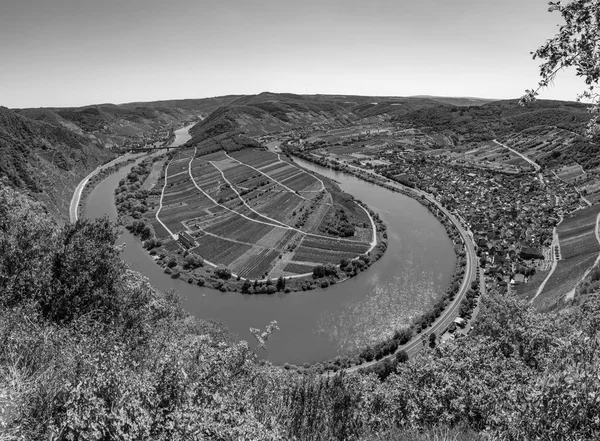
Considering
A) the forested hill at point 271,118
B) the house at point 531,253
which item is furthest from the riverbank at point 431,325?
the forested hill at point 271,118

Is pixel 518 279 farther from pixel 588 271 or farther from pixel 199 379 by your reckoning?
pixel 199 379

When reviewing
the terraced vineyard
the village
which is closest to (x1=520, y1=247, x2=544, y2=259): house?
the village

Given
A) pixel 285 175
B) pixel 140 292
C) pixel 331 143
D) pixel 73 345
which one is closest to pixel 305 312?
pixel 140 292

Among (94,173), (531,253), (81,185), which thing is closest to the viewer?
(531,253)

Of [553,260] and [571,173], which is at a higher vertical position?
[571,173]

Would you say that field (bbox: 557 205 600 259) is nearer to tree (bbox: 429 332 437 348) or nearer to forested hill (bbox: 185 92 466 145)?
tree (bbox: 429 332 437 348)

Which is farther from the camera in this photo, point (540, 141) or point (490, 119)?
point (490, 119)

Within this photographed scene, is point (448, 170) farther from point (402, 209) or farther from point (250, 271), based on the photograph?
point (250, 271)

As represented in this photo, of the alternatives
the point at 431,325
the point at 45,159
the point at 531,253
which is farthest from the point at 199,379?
the point at 45,159
